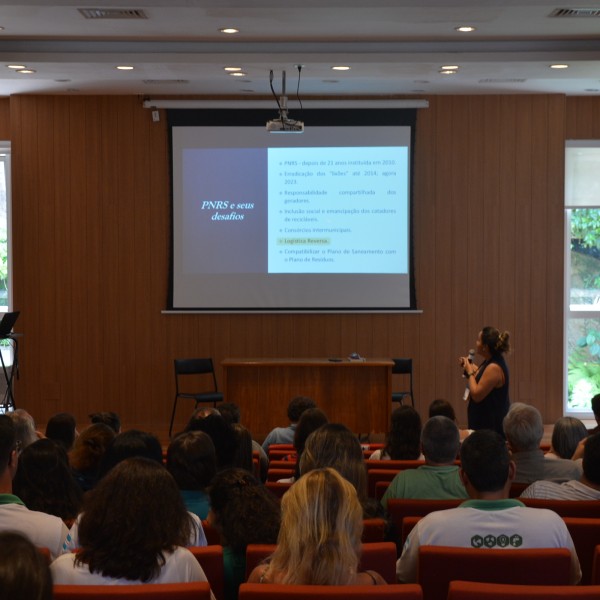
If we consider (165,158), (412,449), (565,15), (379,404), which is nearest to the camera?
(412,449)

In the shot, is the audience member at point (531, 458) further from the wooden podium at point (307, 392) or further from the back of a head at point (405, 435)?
the wooden podium at point (307, 392)

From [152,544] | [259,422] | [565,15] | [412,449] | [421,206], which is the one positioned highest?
[565,15]

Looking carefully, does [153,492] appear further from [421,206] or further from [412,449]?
[421,206]

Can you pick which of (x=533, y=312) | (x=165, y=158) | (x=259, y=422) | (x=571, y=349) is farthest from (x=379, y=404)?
(x=165, y=158)

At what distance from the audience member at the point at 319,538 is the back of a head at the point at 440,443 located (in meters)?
1.70

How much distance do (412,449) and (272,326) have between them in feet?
16.9

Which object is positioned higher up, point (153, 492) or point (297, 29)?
point (297, 29)

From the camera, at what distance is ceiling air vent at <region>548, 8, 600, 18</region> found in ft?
21.2

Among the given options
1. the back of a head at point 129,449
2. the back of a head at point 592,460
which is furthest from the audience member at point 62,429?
the back of a head at point 592,460

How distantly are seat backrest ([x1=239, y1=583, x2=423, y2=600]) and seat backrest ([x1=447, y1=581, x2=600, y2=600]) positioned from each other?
0.10 metres

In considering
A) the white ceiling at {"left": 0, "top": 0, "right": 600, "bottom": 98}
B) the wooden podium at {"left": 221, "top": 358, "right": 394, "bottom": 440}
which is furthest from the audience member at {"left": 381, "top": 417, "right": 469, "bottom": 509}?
the wooden podium at {"left": 221, "top": 358, "right": 394, "bottom": 440}

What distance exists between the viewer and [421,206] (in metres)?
9.98

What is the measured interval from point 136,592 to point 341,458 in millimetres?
1392

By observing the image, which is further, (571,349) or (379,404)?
(571,349)
